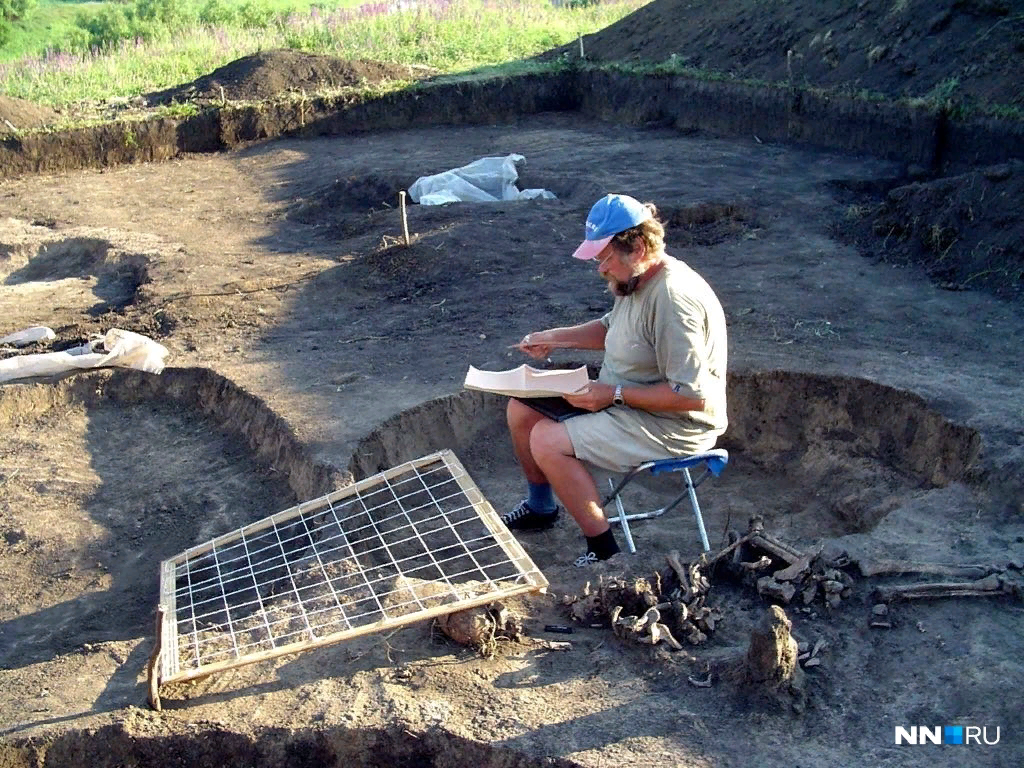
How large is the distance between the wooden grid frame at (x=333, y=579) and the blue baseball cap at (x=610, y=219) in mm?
1353

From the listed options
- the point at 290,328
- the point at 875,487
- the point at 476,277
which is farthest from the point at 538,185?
the point at 875,487

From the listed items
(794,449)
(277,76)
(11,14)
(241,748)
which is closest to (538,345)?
(794,449)

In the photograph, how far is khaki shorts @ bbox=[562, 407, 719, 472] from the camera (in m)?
4.89

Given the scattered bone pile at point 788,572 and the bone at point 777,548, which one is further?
the bone at point 777,548

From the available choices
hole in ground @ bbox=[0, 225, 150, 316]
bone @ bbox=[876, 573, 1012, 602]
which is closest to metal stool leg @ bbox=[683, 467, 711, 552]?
bone @ bbox=[876, 573, 1012, 602]

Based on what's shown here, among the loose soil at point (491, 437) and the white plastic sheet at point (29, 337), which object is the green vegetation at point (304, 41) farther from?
the white plastic sheet at point (29, 337)

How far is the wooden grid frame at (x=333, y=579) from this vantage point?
443cm

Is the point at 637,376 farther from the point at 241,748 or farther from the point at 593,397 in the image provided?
the point at 241,748

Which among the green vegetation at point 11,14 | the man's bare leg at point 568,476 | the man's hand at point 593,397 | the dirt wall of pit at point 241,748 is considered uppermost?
A: the green vegetation at point 11,14

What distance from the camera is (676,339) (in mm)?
4629

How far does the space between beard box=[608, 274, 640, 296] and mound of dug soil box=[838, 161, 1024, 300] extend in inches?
178

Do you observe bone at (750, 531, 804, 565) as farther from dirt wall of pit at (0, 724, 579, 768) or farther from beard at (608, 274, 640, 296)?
dirt wall of pit at (0, 724, 579, 768)

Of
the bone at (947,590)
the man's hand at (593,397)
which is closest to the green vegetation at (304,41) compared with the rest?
the man's hand at (593,397)

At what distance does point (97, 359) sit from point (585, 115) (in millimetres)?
10998
